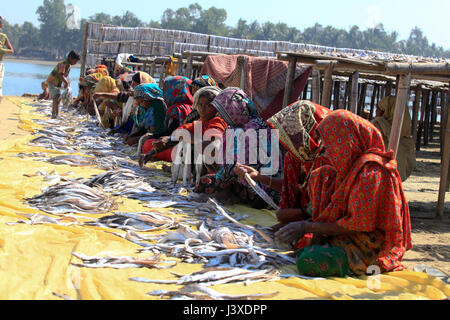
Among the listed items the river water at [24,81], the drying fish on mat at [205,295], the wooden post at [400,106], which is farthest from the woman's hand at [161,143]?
the river water at [24,81]

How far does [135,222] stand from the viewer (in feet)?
12.6

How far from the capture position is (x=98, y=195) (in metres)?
4.38

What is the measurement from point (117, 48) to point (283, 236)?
18.9 metres

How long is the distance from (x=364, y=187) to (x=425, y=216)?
2.75 m

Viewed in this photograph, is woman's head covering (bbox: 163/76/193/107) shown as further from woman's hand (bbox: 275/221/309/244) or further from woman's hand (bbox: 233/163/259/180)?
woman's hand (bbox: 275/221/309/244)

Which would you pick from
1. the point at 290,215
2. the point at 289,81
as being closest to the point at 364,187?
the point at 290,215

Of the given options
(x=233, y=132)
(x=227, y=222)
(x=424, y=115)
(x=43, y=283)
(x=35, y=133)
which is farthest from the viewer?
(x=424, y=115)

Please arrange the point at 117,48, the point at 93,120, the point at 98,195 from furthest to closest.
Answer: the point at 117,48, the point at 93,120, the point at 98,195

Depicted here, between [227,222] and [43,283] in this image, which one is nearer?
[43,283]

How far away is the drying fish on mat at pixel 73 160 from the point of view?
20.2ft

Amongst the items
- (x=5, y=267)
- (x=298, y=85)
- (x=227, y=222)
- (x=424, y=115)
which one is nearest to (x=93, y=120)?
(x=298, y=85)

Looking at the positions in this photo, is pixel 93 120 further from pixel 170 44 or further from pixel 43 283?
pixel 170 44

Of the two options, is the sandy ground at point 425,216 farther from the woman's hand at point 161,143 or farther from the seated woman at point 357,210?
Answer: the woman's hand at point 161,143

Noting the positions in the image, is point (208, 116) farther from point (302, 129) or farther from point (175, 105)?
point (302, 129)
